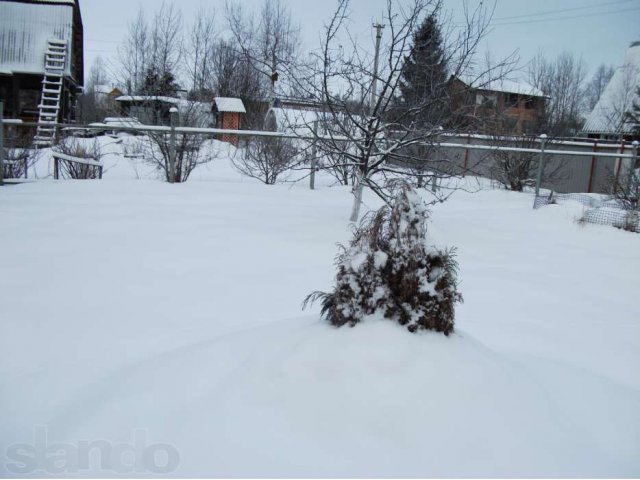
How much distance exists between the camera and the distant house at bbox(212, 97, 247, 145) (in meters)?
27.6

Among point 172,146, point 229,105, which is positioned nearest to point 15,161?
point 172,146

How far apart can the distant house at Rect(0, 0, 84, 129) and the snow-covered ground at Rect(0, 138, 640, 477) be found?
19.4m

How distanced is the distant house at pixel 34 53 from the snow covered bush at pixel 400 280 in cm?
2259

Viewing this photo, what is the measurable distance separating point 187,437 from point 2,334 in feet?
6.10

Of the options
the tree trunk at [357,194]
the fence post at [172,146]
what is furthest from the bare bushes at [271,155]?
the tree trunk at [357,194]

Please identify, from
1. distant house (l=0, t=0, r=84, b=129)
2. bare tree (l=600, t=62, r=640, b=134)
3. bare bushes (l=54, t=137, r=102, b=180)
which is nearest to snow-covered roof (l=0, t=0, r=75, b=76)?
distant house (l=0, t=0, r=84, b=129)

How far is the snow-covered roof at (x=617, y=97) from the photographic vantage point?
29609mm

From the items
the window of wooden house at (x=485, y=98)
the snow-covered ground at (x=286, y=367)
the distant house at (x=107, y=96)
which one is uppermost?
the distant house at (x=107, y=96)

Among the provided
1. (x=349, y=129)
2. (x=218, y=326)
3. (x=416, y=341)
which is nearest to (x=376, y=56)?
(x=349, y=129)

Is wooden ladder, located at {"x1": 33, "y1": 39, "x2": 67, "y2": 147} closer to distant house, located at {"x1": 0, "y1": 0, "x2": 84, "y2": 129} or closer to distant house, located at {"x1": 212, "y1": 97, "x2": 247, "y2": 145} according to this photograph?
distant house, located at {"x1": 0, "y1": 0, "x2": 84, "y2": 129}

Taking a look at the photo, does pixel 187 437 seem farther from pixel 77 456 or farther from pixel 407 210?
pixel 407 210

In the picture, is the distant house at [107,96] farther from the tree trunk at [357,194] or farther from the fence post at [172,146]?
the tree trunk at [357,194]

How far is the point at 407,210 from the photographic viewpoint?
100.0 inches

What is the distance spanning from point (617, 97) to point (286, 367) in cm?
3488
